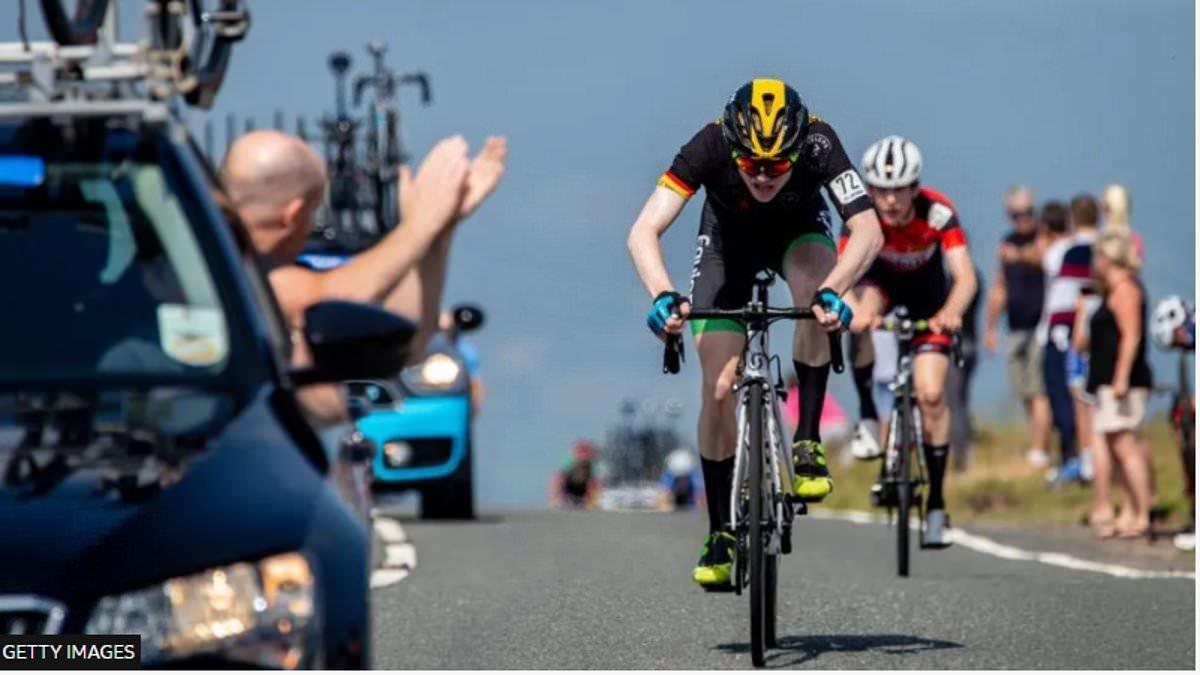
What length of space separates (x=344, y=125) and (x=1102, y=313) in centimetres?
1315

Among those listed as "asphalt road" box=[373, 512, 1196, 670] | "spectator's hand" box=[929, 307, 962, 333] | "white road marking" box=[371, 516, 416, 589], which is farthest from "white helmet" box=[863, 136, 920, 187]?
"white road marking" box=[371, 516, 416, 589]

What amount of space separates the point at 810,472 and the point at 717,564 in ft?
1.97

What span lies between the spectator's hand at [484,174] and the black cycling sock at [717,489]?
4.32m

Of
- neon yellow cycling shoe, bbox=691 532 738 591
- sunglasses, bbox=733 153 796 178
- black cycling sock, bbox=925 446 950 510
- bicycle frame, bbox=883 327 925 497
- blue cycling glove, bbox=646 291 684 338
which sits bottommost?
neon yellow cycling shoe, bbox=691 532 738 591

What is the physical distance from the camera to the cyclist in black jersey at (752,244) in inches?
397

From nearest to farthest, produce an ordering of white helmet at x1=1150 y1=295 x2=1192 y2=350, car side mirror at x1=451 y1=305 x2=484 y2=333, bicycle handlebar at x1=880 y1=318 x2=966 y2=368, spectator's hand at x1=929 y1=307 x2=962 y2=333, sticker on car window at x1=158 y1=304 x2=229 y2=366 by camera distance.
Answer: sticker on car window at x1=158 y1=304 x2=229 y2=366
spectator's hand at x1=929 y1=307 x2=962 y2=333
bicycle handlebar at x1=880 y1=318 x2=966 y2=368
white helmet at x1=1150 y1=295 x2=1192 y2=350
car side mirror at x1=451 y1=305 x2=484 y2=333

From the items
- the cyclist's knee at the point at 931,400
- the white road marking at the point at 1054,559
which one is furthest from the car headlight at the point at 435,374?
the cyclist's knee at the point at 931,400

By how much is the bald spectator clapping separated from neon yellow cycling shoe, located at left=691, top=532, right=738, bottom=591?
3.40 meters

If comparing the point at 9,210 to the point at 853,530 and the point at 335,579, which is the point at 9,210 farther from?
the point at 853,530

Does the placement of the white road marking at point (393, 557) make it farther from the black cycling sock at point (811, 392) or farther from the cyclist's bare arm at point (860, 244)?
the cyclist's bare arm at point (860, 244)

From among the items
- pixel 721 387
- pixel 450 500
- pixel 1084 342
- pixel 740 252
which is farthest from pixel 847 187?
pixel 450 500

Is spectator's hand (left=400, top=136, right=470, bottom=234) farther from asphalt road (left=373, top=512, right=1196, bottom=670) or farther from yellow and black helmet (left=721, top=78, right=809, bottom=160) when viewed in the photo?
yellow and black helmet (left=721, top=78, right=809, bottom=160)

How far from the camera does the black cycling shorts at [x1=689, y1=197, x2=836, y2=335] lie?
35.7ft

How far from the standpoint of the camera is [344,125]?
3008 centimetres
